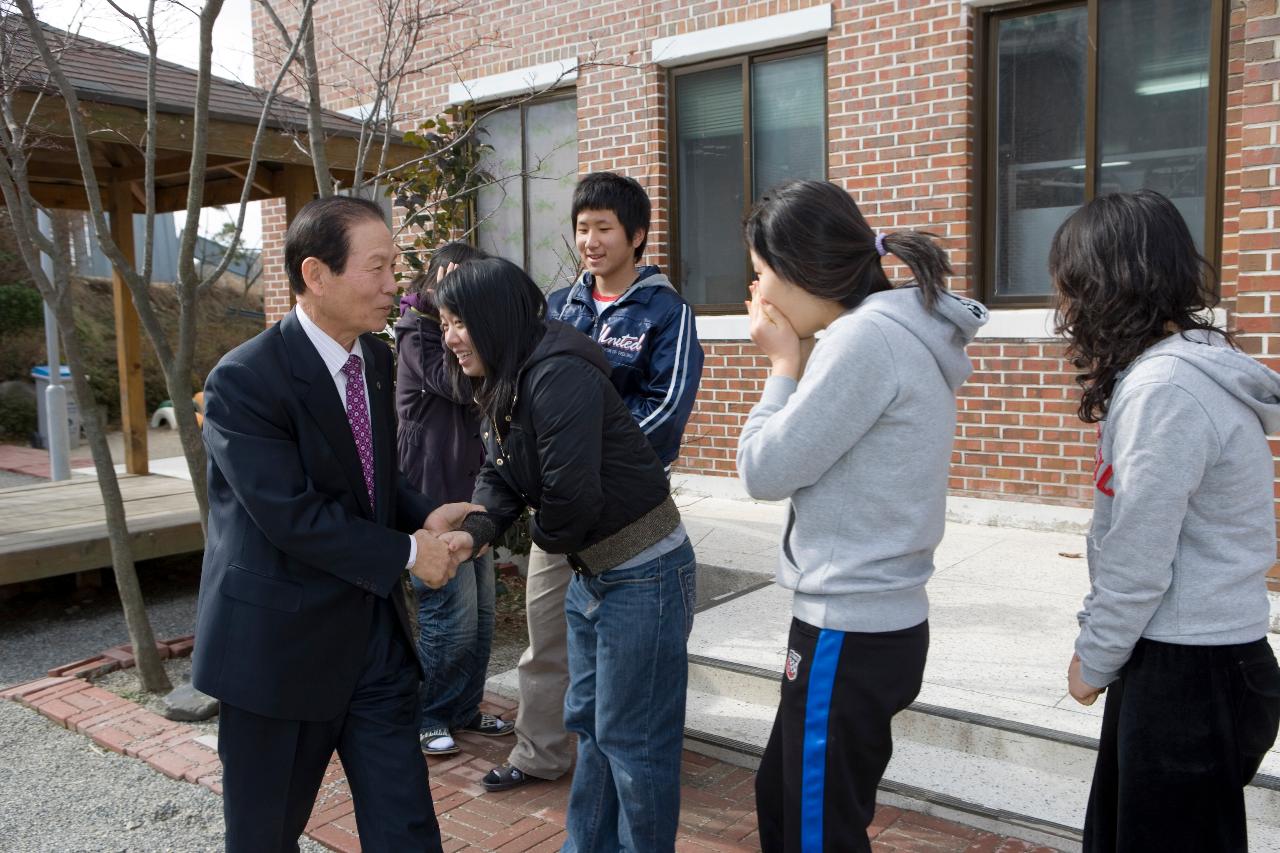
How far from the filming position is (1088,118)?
6172 millimetres

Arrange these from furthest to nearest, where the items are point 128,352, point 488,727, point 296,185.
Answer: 1. point 128,352
2. point 296,185
3. point 488,727

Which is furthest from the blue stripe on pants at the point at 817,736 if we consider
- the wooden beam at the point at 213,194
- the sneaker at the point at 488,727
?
the wooden beam at the point at 213,194

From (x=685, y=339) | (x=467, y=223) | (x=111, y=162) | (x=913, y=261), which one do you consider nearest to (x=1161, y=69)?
(x=685, y=339)

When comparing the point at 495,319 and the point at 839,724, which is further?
the point at 495,319

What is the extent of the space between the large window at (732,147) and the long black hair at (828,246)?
536cm

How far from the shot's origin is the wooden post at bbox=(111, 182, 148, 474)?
28.7 feet

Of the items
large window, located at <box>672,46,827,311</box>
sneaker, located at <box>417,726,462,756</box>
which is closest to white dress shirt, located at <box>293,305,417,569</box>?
sneaker, located at <box>417,726,462,756</box>

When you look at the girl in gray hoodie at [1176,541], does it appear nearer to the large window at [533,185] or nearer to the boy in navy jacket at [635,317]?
the boy in navy jacket at [635,317]

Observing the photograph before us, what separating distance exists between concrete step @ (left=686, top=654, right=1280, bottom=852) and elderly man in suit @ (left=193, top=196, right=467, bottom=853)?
5.17 ft

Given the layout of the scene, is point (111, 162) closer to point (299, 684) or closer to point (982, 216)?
point (982, 216)

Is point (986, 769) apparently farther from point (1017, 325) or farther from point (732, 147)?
point (732, 147)

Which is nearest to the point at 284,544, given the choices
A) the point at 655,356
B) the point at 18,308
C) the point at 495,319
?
the point at 495,319

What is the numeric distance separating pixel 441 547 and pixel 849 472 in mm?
1065

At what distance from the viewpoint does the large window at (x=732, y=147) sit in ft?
24.3
